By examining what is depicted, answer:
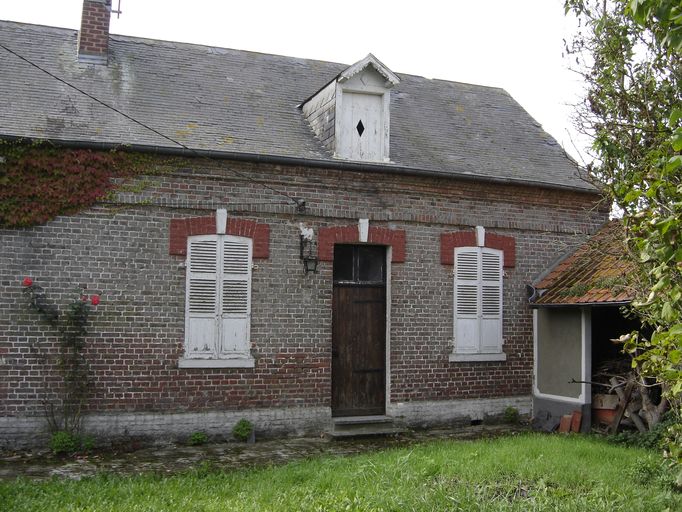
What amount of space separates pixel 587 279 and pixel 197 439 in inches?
280

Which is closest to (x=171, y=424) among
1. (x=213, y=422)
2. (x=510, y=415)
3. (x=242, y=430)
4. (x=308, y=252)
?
(x=213, y=422)

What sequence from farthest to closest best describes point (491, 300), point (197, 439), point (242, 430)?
point (491, 300), point (242, 430), point (197, 439)

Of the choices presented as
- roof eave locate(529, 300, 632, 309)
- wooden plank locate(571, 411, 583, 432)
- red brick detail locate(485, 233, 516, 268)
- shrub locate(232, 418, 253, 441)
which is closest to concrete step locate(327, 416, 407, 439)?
shrub locate(232, 418, 253, 441)

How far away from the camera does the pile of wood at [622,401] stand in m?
10.6

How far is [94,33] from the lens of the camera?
41.3 feet

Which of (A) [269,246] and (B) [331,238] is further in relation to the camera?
(B) [331,238]

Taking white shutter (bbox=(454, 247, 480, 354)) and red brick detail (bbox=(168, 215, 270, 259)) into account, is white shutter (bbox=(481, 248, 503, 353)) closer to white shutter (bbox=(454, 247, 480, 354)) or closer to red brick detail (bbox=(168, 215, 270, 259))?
white shutter (bbox=(454, 247, 480, 354))

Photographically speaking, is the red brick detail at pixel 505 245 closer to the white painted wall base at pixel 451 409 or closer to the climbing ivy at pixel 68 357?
the white painted wall base at pixel 451 409

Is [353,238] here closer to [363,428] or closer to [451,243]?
[451,243]

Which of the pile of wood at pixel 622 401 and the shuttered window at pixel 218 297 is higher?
the shuttered window at pixel 218 297

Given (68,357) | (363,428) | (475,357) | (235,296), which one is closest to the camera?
(68,357)

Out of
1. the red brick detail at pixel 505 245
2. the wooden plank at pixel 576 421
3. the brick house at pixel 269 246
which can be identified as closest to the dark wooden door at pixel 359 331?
the brick house at pixel 269 246

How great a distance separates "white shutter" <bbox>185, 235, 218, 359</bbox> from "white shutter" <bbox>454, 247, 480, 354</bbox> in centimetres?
442

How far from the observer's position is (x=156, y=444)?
1035 centimetres
